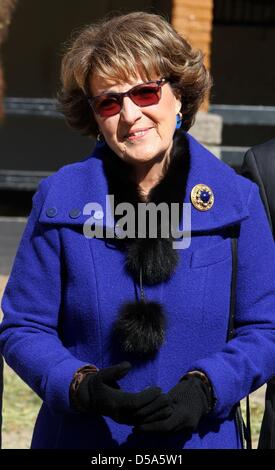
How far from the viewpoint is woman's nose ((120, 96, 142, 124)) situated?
2521 mm

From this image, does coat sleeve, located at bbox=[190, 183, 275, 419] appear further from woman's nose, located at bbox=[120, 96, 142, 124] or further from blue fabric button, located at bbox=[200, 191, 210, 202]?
woman's nose, located at bbox=[120, 96, 142, 124]

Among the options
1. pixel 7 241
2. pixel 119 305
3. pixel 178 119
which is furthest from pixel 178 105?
pixel 7 241

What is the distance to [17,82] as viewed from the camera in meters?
13.8

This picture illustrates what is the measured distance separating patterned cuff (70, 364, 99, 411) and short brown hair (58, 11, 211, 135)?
29.7 inches

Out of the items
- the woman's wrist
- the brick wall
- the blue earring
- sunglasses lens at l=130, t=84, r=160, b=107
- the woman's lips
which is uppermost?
sunglasses lens at l=130, t=84, r=160, b=107

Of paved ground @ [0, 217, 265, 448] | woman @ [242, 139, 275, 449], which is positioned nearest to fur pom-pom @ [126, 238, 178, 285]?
woman @ [242, 139, 275, 449]

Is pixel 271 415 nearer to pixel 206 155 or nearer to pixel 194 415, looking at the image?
pixel 194 415

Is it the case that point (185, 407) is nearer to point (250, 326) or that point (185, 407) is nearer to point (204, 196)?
point (250, 326)

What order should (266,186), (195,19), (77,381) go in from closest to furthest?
(77,381) < (266,186) < (195,19)

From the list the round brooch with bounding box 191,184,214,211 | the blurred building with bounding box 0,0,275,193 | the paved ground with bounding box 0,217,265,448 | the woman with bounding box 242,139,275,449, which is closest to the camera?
the round brooch with bounding box 191,184,214,211

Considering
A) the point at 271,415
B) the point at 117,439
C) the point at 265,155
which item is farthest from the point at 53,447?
the point at 265,155

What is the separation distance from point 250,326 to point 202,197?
0.37 meters

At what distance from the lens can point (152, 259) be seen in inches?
99.4

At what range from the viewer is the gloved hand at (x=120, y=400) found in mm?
2219
